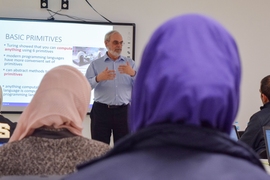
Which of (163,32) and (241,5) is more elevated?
(241,5)

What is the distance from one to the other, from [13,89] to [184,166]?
15.1 feet

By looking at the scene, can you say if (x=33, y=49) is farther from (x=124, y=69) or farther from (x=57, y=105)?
(x=57, y=105)

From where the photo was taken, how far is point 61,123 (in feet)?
5.43

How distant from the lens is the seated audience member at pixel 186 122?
27.4 inches

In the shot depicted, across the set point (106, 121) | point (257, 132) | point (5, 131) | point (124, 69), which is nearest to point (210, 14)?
point (124, 69)

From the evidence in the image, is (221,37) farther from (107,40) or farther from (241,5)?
(241,5)

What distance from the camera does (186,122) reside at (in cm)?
73

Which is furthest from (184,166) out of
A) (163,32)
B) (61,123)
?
(61,123)

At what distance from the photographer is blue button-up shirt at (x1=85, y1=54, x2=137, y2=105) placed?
4434mm

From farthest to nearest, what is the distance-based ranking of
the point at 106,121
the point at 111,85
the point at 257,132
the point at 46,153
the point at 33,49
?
the point at 33,49 → the point at 111,85 → the point at 106,121 → the point at 257,132 → the point at 46,153

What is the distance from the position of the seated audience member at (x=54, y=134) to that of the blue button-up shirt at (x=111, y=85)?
2539mm

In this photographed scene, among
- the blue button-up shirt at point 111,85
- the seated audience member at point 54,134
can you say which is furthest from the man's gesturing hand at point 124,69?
the seated audience member at point 54,134

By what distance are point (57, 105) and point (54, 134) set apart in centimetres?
13

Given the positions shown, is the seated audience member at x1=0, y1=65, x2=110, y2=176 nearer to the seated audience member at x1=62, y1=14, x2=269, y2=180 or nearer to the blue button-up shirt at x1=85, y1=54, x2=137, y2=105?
the seated audience member at x1=62, y1=14, x2=269, y2=180
